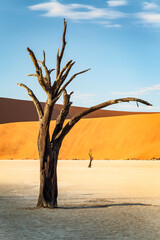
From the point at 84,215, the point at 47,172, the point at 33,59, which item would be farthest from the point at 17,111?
the point at 84,215

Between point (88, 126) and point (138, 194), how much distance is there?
53.2 meters

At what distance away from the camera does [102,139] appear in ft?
203

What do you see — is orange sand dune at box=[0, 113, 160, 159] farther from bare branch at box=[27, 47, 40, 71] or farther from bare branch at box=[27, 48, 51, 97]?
bare branch at box=[27, 47, 40, 71]

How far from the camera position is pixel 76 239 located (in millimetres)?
7812

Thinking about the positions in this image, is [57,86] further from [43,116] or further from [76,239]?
[76,239]

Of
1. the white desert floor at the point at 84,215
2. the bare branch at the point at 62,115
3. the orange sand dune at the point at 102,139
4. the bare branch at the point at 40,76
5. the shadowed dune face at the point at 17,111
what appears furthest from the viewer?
the shadowed dune face at the point at 17,111

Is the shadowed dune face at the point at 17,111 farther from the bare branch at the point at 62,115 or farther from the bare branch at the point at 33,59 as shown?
the bare branch at the point at 33,59

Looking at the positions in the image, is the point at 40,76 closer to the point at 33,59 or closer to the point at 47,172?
the point at 33,59

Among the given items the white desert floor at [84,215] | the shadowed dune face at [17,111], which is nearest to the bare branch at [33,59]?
the white desert floor at [84,215]

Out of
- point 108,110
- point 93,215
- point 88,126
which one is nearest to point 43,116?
point 93,215

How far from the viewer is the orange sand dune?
55166 millimetres

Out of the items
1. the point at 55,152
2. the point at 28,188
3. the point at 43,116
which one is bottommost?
the point at 28,188

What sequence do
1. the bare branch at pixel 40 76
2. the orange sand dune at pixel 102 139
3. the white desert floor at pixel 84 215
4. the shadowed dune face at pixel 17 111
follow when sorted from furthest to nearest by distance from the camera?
the shadowed dune face at pixel 17 111, the orange sand dune at pixel 102 139, the bare branch at pixel 40 76, the white desert floor at pixel 84 215

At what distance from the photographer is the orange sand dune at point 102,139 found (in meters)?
55.2
